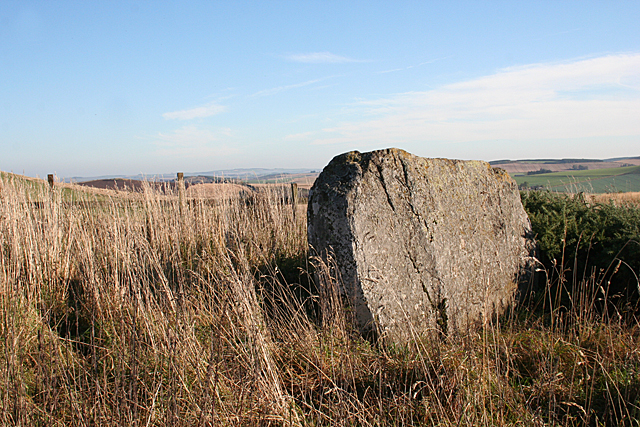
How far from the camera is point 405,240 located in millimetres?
3344

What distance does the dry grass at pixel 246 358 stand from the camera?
1.97 meters

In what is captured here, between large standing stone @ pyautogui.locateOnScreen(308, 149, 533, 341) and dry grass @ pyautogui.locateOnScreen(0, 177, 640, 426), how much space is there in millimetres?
235

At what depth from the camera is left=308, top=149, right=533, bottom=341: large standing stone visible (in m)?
3.13

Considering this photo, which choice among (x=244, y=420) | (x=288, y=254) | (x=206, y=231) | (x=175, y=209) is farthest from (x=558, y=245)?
(x=175, y=209)

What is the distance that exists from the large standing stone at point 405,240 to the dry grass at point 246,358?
235mm

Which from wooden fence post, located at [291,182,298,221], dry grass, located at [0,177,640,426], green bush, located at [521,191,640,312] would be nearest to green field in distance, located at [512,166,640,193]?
green bush, located at [521,191,640,312]

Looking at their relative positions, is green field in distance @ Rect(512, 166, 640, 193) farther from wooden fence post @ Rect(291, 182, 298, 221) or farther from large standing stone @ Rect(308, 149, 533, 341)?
wooden fence post @ Rect(291, 182, 298, 221)

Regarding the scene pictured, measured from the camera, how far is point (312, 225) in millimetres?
3506

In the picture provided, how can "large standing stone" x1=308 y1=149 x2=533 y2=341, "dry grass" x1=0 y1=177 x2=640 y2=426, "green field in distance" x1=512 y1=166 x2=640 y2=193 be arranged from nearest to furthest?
"dry grass" x1=0 y1=177 x2=640 y2=426, "large standing stone" x1=308 y1=149 x2=533 y2=341, "green field in distance" x1=512 y1=166 x2=640 y2=193

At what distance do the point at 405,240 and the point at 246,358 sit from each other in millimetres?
1695

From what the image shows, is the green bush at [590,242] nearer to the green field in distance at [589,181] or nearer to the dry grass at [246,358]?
the dry grass at [246,358]

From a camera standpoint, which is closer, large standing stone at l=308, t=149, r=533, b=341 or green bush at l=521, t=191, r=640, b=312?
large standing stone at l=308, t=149, r=533, b=341

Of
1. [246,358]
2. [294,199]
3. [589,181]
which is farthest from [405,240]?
[589,181]

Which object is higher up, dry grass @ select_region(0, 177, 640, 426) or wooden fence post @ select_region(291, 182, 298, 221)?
wooden fence post @ select_region(291, 182, 298, 221)
